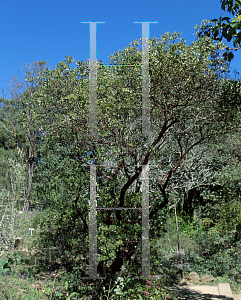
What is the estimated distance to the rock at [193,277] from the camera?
658 cm

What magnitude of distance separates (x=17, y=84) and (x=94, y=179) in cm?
1118

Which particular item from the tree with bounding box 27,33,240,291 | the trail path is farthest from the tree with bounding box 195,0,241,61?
the trail path

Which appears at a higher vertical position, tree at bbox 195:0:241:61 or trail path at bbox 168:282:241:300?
tree at bbox 195:0:241:61

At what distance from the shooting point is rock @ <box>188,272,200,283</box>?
21.6 feet

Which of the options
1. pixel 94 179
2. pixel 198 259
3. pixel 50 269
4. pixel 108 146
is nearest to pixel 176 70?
pixel 108 146

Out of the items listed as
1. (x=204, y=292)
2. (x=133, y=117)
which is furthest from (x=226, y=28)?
(x=204, y=292)

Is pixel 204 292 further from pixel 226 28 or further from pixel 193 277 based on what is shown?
pixel 226 28

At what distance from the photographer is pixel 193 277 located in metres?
6.65

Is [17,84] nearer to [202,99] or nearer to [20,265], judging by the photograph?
[20,265]

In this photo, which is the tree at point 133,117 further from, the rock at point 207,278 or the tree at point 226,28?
the rock at point 207,278

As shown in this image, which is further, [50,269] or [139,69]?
[50,269]

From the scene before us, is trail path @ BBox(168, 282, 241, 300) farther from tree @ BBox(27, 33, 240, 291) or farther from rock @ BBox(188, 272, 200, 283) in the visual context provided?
tree @ BBox(27, 33, 240, 291)

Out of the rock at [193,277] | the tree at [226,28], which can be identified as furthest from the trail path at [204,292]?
the tree at [226,28]

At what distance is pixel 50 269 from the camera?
20.1 feet
